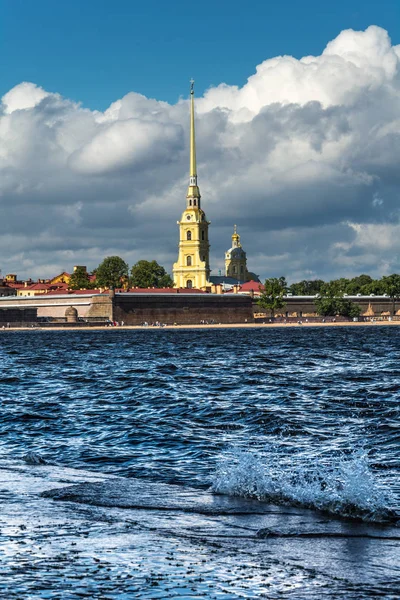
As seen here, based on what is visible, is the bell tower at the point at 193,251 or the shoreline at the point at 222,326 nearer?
the shoreline at the point at 222,326

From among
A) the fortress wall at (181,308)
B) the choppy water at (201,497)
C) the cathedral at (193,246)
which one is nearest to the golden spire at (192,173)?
the cathedral at (193,246)

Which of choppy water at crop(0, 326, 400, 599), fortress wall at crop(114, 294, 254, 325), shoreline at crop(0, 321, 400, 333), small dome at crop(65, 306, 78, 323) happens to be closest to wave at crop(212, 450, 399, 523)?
choppy water at crop(0, 326, 400, 599)

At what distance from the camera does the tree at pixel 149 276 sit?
16088 cm

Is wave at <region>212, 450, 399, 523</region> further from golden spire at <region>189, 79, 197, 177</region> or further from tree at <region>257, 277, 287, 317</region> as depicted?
golden spire at <region>189, 79, 197, 177</region>

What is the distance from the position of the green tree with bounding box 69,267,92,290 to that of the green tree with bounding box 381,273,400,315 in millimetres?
49313

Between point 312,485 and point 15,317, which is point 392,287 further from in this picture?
point 312,485

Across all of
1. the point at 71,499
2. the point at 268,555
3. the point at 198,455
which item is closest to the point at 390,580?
the point at 268,555

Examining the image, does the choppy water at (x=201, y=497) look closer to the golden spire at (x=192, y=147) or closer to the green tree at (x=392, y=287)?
the green tree at (x=392, y=287)

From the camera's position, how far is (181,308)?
12350 cm

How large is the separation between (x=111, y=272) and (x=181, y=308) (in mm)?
33276

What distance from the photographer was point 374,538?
24.3 ft

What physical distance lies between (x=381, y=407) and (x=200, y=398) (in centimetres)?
446

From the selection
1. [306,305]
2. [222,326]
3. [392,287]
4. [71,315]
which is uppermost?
[392,287]

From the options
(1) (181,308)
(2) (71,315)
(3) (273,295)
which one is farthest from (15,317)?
(3) (273,295)
